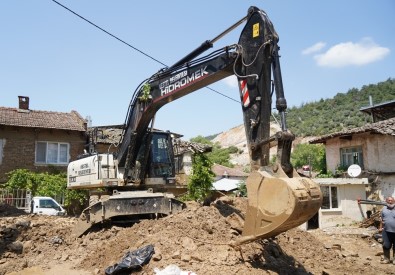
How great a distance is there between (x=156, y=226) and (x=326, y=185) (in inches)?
534

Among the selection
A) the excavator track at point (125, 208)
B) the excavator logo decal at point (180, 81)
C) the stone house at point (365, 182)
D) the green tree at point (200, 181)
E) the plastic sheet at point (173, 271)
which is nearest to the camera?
the plastic sheet at point (173, 271)

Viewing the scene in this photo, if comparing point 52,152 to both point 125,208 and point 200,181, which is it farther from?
point 125,208

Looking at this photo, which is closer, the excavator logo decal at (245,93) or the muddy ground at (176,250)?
the muddy ground at (176,250)

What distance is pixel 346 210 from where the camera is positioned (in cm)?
1897

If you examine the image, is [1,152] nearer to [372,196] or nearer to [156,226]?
[156,226]

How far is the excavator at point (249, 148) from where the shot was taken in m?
5.50

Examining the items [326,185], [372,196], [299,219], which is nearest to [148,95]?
[299,219]

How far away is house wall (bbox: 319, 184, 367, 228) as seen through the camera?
18408mm

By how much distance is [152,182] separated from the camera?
10195 millimetres

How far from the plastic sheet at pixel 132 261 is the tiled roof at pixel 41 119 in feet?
58.8

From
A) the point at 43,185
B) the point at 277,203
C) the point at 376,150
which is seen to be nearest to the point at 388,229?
the point at 277,203

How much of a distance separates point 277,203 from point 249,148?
1.26m

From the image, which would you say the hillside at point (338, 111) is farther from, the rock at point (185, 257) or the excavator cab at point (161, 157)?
the rock at point (185, 257)

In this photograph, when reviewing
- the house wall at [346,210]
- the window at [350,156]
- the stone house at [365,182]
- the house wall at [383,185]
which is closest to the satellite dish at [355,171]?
the stone house at [365,182]
